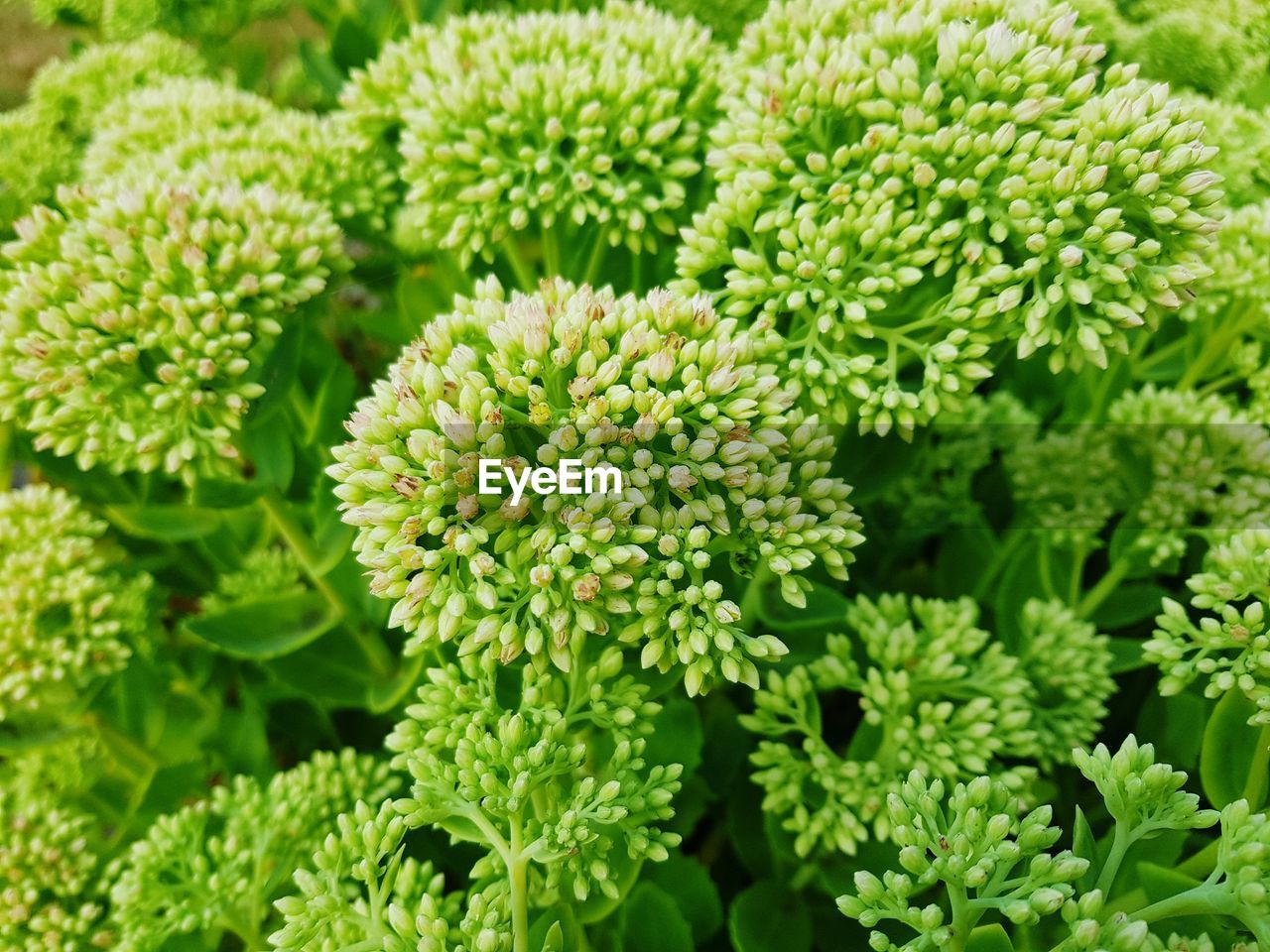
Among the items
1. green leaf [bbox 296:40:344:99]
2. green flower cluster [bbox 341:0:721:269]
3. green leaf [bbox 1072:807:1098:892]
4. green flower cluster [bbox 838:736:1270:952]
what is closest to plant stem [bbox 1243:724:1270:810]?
green flower cluster [bbox 838:736:1270:952]

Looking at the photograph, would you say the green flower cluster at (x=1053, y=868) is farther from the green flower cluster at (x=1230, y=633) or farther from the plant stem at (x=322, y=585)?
the plant stem at (x=322, y=585)

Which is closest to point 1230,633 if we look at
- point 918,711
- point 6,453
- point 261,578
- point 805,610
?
point 918,711

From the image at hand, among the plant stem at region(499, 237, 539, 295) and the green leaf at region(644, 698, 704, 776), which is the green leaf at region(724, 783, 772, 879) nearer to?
the green leaf at region(644, 698, 704, 776)

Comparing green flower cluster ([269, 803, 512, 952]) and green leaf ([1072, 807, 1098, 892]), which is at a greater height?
green leaf ([1072, 807, 1098, 892])

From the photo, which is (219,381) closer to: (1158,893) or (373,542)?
(373,542)

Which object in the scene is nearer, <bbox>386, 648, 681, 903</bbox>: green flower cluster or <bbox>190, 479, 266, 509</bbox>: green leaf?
<bbox>386, 648, 681, 903</bbox>: green flower cluster

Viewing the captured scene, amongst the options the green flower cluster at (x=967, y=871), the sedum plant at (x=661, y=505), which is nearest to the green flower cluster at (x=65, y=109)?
the sedum plant at (x=661, y=505)
